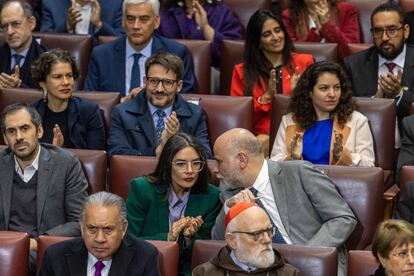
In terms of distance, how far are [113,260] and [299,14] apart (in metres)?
1.82

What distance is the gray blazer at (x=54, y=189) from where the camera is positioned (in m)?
3.25

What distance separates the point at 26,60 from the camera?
414cm

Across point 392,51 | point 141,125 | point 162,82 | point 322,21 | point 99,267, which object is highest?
point 322,21

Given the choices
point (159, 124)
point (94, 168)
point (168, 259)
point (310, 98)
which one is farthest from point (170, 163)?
point (310, 98)

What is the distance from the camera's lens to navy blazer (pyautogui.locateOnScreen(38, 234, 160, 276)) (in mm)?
2789

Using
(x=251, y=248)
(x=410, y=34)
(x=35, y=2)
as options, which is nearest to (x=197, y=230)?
(x=251, y=248)

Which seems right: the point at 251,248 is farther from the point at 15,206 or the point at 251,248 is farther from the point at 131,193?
the point at 15,206

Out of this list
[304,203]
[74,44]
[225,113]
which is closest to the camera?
[304,203]

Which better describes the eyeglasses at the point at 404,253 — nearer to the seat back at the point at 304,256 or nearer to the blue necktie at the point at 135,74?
the seat back at the point at 304,256

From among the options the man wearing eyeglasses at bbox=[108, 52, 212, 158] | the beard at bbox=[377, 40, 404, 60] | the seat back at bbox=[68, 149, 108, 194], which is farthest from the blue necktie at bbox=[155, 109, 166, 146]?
the beard at bbox=[377, 40, 404, 60]

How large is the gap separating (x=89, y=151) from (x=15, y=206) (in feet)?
0.95

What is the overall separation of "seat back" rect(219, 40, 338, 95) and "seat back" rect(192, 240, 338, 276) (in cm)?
143

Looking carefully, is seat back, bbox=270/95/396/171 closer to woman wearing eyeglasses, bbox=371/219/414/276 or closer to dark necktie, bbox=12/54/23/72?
woman wearing eyeglasses, bbox=371/219/414/276

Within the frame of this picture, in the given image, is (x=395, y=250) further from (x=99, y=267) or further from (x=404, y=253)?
(x=99, y=267)
